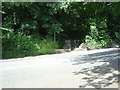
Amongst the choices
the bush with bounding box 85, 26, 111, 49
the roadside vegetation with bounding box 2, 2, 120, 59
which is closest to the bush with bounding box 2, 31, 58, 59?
the roadside vegetation with bounding box 2, 2, 120, 59

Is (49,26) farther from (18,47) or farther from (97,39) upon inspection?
(97,39)

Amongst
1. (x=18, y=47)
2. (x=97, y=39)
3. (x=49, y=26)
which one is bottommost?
(x=18, y=47)

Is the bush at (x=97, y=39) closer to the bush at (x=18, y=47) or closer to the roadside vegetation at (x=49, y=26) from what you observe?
the roadside vegetation at (x=49, y=26)

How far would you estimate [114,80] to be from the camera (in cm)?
441

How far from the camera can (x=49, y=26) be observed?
13.0m

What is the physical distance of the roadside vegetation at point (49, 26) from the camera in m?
10.9

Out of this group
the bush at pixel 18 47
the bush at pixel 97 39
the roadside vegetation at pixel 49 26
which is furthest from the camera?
the bush at pixel 97 39

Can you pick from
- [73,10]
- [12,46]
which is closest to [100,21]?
[73,10]

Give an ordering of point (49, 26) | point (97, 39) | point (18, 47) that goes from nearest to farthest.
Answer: point (18, 47) → point (49, 26) → point (97, 39)

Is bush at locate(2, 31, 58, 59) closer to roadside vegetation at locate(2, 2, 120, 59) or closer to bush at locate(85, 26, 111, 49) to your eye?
roadside vegetation at locate(2, 2, 120, 59)

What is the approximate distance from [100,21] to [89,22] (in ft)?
4.24

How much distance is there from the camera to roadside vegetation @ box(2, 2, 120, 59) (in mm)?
10852

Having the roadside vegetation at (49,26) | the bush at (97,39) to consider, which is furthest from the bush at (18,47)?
the bush at (97,39)

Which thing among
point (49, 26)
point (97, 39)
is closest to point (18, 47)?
point (49, 26)
